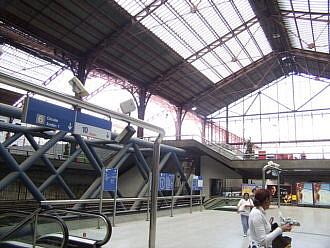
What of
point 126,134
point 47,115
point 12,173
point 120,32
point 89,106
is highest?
point 120,32

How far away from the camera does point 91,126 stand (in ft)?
17.4

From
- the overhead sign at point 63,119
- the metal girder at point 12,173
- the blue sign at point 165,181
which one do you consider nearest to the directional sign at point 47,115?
the overhead sign at point 63,119

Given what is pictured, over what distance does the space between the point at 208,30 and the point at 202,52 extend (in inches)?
99.7

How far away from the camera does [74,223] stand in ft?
32.1

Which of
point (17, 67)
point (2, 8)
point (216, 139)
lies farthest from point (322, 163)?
point (17, 67)

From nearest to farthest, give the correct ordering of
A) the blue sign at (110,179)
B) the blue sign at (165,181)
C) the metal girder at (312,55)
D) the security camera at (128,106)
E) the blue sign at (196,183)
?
the security camera at (128,106) → the blue sign at (110,179) → the blue sign at (165,181) → the blue sign at (196,183) → the metal girder at (312,55)

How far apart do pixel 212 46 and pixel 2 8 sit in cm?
1620

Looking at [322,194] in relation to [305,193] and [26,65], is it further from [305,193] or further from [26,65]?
[26,65]

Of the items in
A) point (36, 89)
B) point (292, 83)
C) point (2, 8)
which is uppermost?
point (292, 83)

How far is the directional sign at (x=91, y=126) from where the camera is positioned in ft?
16.7

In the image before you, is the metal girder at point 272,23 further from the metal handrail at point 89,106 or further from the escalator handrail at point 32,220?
the escalator handrail at point 32,220

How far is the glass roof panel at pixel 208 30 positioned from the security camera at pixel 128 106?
1619cm

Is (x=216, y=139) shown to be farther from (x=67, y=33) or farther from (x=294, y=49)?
(x=67, y=33)

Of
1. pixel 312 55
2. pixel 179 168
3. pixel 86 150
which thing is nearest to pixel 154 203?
pixel 86 150
